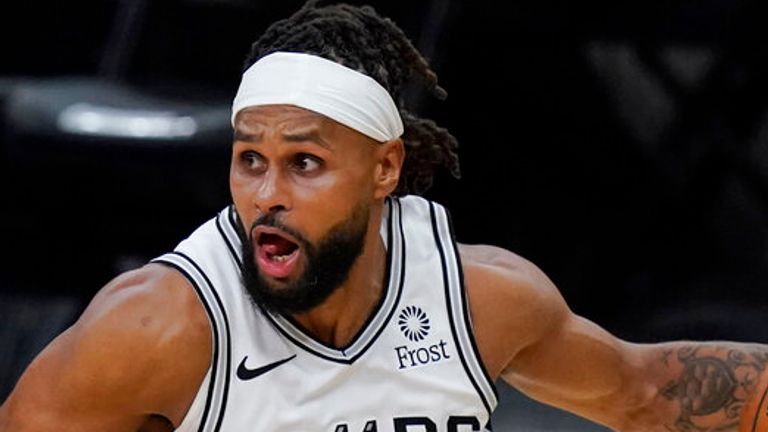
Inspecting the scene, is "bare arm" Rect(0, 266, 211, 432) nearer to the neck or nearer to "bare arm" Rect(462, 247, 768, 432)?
the neck

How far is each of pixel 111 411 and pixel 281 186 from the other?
0.29 metres

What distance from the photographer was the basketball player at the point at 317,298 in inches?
69.9

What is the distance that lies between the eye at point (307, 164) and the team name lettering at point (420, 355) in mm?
255

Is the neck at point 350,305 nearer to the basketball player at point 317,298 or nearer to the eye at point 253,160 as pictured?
the basketball player at point 317,298

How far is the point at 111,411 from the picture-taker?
1.75 metres

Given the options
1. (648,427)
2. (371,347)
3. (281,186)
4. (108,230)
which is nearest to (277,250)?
(281,186)

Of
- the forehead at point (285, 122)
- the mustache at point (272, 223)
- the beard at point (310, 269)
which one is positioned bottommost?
the beard at point (310, 269)

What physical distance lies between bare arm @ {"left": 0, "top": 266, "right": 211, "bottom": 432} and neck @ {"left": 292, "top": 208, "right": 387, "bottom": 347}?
157mm

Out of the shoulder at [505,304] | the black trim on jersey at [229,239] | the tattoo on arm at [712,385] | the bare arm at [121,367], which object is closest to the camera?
the bare arm at [121,367]

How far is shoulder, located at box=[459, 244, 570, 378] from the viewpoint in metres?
2.02

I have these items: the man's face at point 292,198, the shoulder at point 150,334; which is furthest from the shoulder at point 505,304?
the shoulder at point 150,334

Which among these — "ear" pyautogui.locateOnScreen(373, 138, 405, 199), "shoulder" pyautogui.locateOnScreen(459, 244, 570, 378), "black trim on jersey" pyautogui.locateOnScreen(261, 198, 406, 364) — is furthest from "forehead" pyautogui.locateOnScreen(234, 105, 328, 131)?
"shoulder" pyautogui.locateOnScreen(459, 244, 570, 378)

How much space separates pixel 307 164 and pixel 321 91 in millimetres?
81

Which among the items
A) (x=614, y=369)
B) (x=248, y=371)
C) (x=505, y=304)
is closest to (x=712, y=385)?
(x=614, y=369)
